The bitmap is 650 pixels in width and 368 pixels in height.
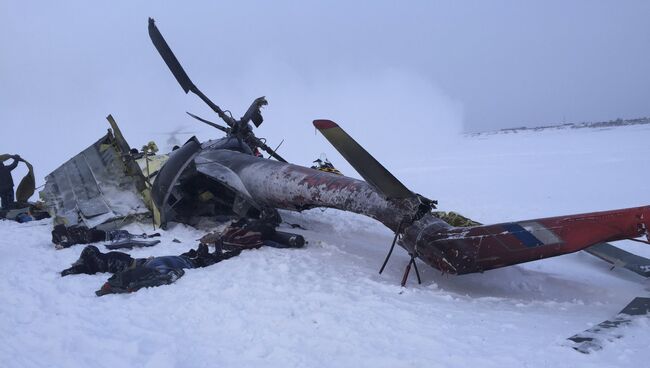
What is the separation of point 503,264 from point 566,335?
4.55 feet

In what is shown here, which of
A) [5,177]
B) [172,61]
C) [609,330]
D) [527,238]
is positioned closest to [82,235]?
[172,61]

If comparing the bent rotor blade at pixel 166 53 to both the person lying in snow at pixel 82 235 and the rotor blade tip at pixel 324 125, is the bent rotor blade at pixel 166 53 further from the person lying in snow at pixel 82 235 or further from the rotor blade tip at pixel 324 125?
the rotor blade tip at pixel 324 125

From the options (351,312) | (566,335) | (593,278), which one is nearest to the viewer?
(566,335)

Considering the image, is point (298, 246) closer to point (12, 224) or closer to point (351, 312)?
point (351, 312)

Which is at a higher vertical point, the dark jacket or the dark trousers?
the dark jacket

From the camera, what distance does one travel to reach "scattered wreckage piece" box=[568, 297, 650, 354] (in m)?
3.62

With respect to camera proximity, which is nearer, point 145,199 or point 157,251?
point 157,251

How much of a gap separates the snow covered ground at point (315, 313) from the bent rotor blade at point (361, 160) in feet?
4.14

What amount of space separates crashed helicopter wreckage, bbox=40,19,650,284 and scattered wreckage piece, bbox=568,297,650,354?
76 cm

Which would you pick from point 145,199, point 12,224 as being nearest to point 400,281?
point 145,199

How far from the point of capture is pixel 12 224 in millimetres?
11305

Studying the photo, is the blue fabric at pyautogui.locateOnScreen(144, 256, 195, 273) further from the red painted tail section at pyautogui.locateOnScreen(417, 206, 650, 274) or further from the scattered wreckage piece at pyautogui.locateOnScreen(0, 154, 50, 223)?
the scattered wreckage piece at pyautogui.locateOnScreen(0, 154, 50, 223)

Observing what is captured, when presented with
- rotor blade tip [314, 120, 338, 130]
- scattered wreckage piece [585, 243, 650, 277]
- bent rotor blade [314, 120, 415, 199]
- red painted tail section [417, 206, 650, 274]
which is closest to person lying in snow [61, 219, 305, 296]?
bent rotor blade [314, 120, 415, 199]

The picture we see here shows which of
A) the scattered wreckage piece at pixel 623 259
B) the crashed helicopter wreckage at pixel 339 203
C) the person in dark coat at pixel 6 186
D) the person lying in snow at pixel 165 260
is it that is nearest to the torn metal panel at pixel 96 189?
the crashed helicopter wreckage at pixel 339 203
